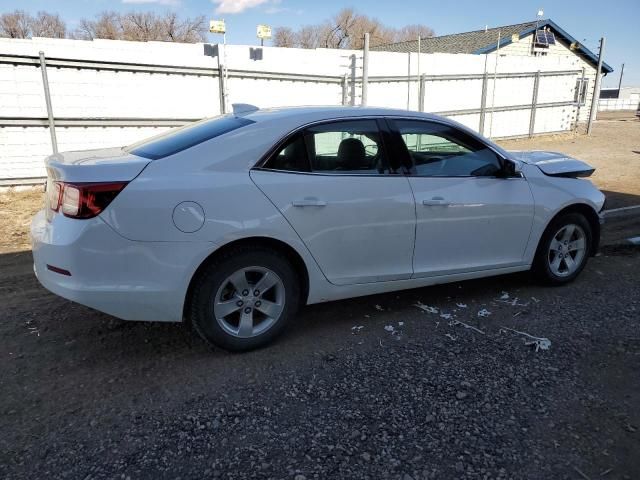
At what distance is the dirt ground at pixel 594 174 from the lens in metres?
6.93

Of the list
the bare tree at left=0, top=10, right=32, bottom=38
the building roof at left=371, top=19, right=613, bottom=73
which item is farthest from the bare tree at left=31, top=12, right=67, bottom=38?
the building roof at left=371, top=19, right=613, bottom=73

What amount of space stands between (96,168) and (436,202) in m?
2.37

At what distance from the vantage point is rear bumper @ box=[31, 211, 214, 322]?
2.99 meters

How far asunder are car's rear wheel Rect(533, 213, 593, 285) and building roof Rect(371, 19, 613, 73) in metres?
23.4

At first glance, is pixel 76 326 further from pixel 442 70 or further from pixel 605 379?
pixel 442 70

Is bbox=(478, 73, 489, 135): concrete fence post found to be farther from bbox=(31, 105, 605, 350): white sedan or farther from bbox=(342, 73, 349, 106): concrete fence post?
bbox=(31, 105, 605, 350): white sedan

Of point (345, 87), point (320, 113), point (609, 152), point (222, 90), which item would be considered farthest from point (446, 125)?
point (609, 152)

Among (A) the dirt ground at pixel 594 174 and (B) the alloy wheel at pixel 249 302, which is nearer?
(B) the alloy wheel at pixel 249 302

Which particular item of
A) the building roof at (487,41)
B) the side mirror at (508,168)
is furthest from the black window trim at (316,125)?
the building roof at (487,41)

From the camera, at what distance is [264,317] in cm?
357

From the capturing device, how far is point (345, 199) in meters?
3.58

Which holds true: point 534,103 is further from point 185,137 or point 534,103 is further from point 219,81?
point 185,137

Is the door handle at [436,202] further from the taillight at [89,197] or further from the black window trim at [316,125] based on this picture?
the taillight at [89,197]

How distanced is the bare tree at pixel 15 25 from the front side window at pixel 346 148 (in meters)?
56.8
